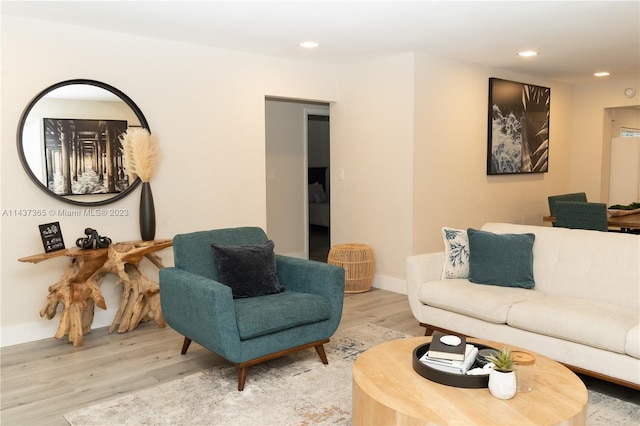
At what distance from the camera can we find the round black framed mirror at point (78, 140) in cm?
396

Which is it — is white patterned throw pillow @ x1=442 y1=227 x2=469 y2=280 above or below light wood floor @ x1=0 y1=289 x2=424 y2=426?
above

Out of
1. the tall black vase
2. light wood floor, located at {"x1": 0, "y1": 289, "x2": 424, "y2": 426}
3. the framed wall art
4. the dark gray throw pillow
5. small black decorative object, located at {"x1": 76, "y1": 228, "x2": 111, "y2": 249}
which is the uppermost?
the framed wall art

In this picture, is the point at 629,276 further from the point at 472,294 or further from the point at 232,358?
the point at 232,358

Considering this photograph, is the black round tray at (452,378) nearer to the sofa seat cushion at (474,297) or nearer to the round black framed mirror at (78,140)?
the sofa seat cushion at (474,297)

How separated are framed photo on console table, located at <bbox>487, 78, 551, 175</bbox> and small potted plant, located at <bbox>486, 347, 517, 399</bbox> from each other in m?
4.29

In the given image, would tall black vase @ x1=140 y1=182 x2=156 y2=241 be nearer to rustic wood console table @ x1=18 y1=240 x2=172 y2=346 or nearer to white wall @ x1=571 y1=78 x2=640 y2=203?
rustic wood console table @ x1=18 y1=240 x2=172 y2=346

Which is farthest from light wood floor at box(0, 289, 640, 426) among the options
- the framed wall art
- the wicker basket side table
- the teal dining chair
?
the teal dining chair

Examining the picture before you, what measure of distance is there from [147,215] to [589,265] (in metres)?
3.28

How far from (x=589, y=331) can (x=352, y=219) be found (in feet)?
10.9

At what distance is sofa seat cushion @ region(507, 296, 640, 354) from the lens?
277 cm

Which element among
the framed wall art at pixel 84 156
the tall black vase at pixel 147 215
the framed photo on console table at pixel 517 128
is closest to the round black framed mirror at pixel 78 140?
the framed wall art at pixel 84 156

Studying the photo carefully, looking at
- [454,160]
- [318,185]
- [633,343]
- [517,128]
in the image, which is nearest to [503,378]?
[633,343]

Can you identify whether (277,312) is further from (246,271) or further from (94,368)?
(94,368)

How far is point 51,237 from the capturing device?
12.7 feet
